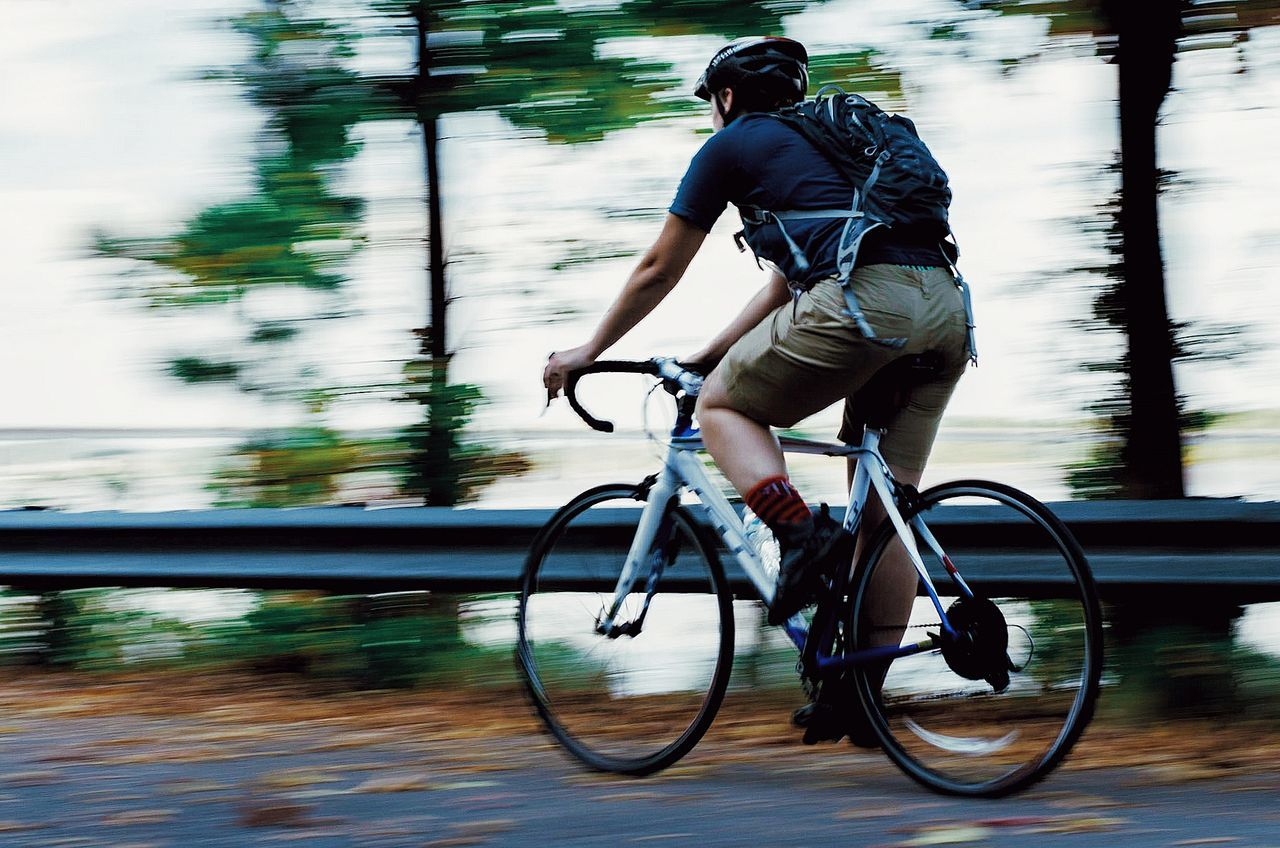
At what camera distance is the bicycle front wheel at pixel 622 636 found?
3.97 metres

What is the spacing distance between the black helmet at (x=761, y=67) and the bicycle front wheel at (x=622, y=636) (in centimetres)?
121

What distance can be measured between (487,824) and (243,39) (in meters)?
3.88

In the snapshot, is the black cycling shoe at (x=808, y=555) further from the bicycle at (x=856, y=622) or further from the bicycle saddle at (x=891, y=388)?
the bicycle saddle at (x=891, y=388)

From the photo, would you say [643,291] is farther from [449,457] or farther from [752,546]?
[449,457]

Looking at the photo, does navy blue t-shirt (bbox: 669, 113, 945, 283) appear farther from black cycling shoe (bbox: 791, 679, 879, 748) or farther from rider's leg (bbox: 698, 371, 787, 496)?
black cycling shoe (bbox: 791, 679, 879, 748)

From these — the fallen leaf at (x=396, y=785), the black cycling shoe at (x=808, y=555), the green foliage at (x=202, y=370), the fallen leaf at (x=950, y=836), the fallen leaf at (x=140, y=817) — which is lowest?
the fallen leaf at (x=396, y=785)

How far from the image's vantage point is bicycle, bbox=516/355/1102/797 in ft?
11.6

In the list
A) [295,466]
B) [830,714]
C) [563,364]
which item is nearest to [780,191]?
[563,364]

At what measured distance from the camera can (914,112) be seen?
18.1 ft

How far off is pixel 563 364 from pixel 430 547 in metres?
1.18

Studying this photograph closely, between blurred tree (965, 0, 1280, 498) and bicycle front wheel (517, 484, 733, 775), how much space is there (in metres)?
2.04

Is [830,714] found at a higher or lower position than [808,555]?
lower

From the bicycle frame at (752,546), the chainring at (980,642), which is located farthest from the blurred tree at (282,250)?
the chainring at (980,642)

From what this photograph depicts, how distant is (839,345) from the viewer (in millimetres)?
3521
